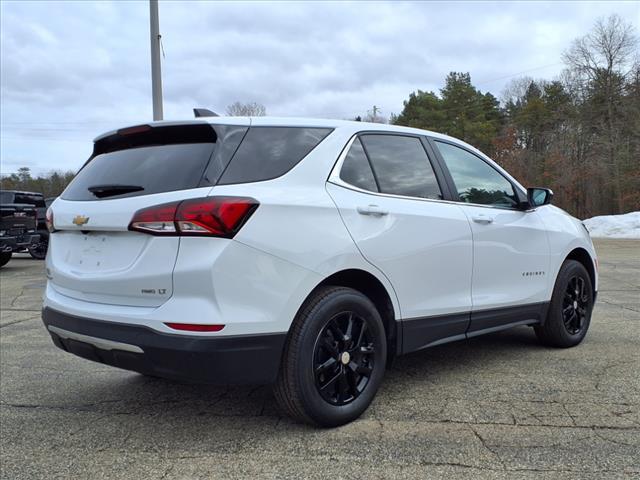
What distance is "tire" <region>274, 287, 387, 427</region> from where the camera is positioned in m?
2.89

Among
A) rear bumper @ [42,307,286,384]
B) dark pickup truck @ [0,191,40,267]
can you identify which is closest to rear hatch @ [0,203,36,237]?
dark pickup truck @ [0,191,40,267]

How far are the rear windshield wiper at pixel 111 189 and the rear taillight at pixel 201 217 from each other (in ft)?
0.94

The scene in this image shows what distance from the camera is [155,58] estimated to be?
1058 centimetres

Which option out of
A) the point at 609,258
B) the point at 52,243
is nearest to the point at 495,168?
the point at 52,243

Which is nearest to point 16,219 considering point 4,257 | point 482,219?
point 4,257

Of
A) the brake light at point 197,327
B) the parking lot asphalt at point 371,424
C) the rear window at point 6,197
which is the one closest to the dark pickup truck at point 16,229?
the rear window at point 6,197

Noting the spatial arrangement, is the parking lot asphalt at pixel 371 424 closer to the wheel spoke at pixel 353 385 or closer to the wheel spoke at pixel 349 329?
the wheel spoke at pixel 353 385

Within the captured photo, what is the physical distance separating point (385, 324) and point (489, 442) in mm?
899

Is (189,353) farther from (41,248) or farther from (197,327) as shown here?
(41,248)

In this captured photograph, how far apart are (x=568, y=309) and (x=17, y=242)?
41.0ft

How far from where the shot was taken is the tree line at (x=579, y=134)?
35.0 m

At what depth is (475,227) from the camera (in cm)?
395

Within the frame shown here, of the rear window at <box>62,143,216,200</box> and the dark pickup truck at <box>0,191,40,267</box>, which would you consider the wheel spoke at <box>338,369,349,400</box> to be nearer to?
the rear window at <box>62,143,216,200</box>

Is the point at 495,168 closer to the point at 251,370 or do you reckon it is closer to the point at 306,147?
the point at 306,147
